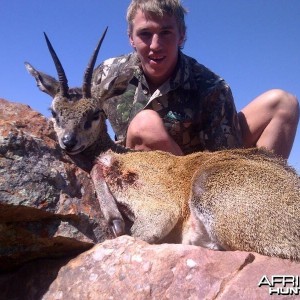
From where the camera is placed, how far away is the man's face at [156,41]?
388 inches

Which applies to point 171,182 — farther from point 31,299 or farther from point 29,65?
point 29,65

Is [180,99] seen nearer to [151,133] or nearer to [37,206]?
[151,133]

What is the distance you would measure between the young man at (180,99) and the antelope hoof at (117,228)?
3654 millimetres

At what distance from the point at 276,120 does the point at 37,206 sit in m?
6.34

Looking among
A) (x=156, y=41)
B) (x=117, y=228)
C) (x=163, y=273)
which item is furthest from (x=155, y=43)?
(x=163, y=273)

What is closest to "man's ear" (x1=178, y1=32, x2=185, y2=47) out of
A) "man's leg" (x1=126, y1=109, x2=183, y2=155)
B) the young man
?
the young man

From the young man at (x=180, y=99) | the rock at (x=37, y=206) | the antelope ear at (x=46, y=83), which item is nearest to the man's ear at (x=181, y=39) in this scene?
the young man at (x=180, y=99)

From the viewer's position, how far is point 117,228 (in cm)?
650

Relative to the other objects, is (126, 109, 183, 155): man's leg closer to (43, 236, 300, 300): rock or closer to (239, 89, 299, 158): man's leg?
(239, 89, 299, 158): man's leg

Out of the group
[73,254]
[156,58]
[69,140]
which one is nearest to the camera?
[73,254]

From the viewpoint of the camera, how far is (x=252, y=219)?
6.05 metres

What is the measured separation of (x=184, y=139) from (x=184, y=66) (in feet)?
5.35

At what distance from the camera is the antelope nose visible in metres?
7.10

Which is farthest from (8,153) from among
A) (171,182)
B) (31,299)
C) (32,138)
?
(171,182)
